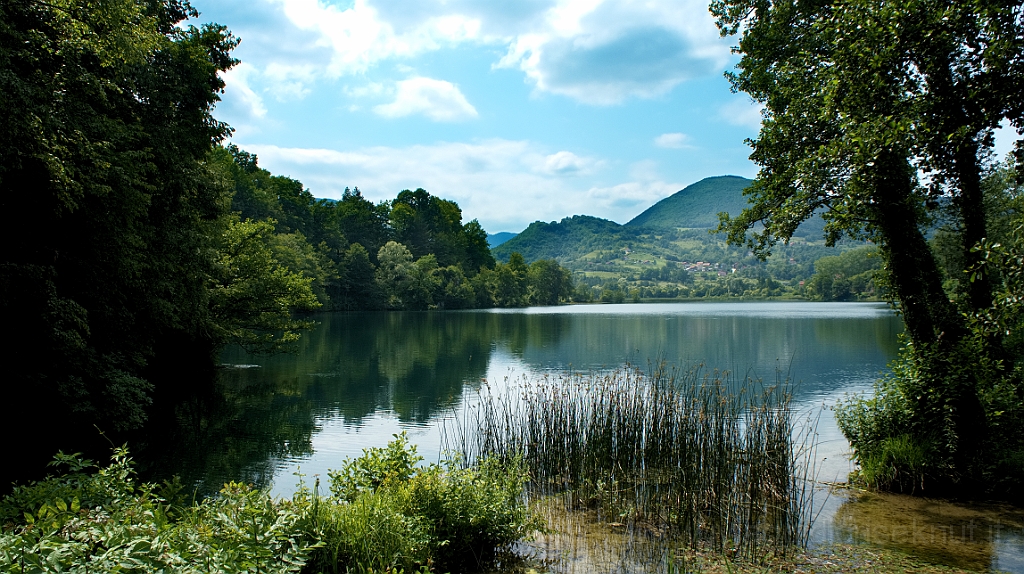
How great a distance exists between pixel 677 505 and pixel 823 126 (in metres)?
5.79

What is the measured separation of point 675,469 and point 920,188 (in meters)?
4.95

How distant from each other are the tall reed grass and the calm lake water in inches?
24.8

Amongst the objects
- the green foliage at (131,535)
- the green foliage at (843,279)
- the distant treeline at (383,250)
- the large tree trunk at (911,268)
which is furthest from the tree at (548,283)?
the green foliage at (131,535)

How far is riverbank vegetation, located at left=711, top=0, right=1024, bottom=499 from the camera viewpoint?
6.63 metres

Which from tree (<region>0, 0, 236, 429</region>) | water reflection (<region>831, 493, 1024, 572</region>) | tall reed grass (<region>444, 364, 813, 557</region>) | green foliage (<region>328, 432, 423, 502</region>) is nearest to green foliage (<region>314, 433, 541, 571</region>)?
green foliage (<region>328, 432, 423, 502</region>)

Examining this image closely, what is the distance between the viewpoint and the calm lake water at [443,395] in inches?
264

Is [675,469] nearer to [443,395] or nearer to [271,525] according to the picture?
[271,525]

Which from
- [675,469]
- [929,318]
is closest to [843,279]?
[929,318]

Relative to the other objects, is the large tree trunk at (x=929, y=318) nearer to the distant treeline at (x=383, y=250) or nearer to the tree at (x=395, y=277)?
the distant treeline at (x=383, y=250)

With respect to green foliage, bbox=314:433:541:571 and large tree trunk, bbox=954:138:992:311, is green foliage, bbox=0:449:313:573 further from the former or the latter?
large tree trunk, bbox=954:138:992:311

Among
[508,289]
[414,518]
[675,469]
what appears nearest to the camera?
[414,518]

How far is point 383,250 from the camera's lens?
74375mm

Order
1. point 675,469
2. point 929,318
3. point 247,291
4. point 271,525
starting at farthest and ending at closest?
1. point 247,291
2. point 929,318
3. point 675,469
4. point 271,525

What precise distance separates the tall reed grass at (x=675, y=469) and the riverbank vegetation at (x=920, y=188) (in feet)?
5.77
